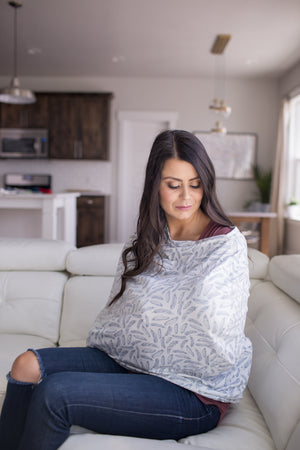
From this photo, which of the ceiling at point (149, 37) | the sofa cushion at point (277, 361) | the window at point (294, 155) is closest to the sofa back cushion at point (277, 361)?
the sofa cushion at point (277, 361)

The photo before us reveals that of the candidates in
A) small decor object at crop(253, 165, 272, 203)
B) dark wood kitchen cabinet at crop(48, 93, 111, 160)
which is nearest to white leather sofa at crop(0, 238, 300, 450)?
dark wood kitchen cabinet at crop(48, 93, 111, 160)

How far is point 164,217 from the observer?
1428 mm

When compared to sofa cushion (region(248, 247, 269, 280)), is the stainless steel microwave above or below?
above

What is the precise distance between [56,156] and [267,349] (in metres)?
5.93

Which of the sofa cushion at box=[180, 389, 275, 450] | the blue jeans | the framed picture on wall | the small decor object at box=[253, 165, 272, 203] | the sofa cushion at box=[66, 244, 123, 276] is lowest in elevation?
the sofa cushion at box=[180, 389, 275, 450]

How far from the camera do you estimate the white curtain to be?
19.9 ft

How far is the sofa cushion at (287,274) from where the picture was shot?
4.66 feet

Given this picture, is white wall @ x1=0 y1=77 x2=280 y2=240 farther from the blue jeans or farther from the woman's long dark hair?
the blue jeans

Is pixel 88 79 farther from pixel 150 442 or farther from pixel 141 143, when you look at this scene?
pixel 150 442

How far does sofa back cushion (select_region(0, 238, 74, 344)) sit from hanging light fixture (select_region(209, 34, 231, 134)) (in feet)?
11.1

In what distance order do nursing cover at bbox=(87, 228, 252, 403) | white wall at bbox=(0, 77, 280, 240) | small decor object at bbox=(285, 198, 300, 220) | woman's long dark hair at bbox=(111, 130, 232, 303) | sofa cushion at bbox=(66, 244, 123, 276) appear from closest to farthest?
1. nursing cover at bbox=(87, 228, 252, 403)
2. woman's long dark hair at bbox=(111, 130, 232, 303)
3. sofa cushion at bbox=(66, 244, 123, 276)
4. small decor object at bbox=(285, 198, 300, 220)
5. white wall at bbox=(0, 77, 280, 240)

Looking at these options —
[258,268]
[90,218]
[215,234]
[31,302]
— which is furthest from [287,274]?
[90,218]

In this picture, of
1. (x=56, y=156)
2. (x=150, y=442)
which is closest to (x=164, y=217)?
(x=150, y=442)

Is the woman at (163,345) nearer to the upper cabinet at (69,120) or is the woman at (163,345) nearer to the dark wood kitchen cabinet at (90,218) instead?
the dark wood kitchen cabinet at (90,218)
